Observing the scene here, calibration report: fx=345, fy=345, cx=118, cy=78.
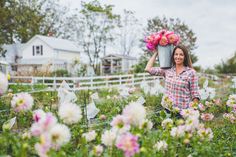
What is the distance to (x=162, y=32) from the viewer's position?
4.38 meters

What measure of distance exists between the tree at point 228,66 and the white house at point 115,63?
819cm

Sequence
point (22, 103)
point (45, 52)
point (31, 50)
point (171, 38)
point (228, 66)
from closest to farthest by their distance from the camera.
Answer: point (22, 103) → point (171, 38) → point (45, 52) → point (31, 50) → point (228, 66)

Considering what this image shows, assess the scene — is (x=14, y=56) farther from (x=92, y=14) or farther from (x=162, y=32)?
(x=162, y=32)

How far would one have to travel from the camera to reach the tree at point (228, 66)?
30.7 meters

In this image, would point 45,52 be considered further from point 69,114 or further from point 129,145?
point 129,145

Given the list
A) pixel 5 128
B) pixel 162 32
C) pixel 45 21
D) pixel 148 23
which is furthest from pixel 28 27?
pixel 5 128

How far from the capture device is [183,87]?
13.4 feet

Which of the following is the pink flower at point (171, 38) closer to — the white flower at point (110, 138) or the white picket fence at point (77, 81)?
the white flower at point (110, 138)

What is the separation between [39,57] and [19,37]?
19.1 feet

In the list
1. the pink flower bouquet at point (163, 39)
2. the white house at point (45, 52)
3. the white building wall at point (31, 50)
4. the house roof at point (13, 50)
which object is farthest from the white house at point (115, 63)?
the pink flower bouquet at point (163, 39)

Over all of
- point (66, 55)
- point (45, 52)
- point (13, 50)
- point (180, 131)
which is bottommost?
point (180, 131)

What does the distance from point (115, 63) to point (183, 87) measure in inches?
1172

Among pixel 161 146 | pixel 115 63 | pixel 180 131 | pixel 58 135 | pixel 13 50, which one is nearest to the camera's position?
pixel 58 135

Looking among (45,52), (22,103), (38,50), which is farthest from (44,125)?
(38,50)
